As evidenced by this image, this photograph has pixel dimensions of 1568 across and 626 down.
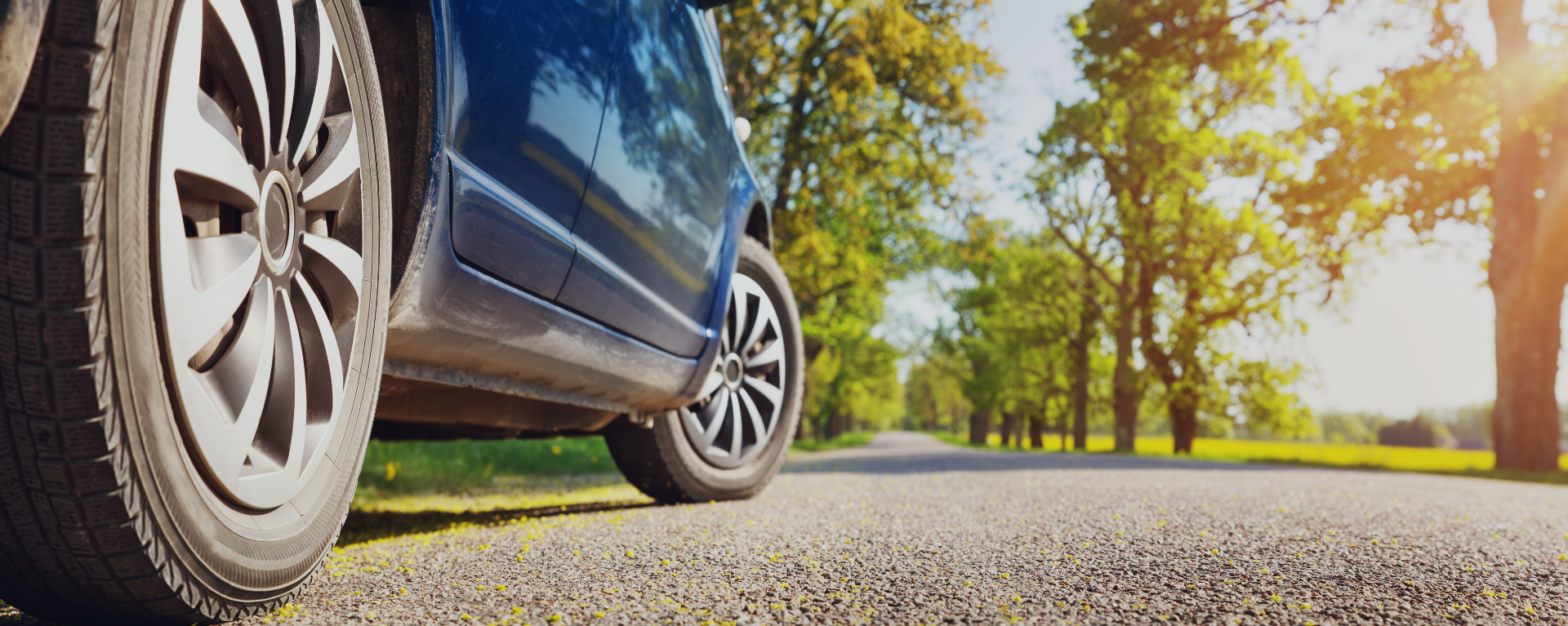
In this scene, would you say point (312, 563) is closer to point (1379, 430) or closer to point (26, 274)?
point (26, 274)

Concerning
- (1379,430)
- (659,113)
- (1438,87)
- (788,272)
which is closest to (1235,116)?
(1438,87)

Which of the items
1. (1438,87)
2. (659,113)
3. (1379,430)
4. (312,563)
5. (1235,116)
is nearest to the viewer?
(312,563)

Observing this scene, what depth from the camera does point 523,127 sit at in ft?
6.57

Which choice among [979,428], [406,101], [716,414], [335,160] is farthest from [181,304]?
[979,428]

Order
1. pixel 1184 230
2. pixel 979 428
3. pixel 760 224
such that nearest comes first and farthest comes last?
pixel 760 224 < pixel 1184 230 < pixel 979 428

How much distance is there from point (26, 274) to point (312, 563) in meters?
0.72

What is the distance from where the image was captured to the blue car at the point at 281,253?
3.29 ft

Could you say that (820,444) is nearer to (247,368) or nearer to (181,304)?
(247,368)

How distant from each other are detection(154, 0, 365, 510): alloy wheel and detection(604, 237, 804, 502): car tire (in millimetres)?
1874

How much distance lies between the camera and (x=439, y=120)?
180 centimetres

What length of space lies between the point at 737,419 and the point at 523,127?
79.0 inches

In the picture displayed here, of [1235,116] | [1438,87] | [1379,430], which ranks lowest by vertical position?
[1379,430]

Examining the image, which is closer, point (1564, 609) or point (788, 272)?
point (1564, 609)

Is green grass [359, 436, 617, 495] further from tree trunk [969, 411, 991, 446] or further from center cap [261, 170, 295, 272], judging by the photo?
tree trunk [969, 411, 991, 446]
